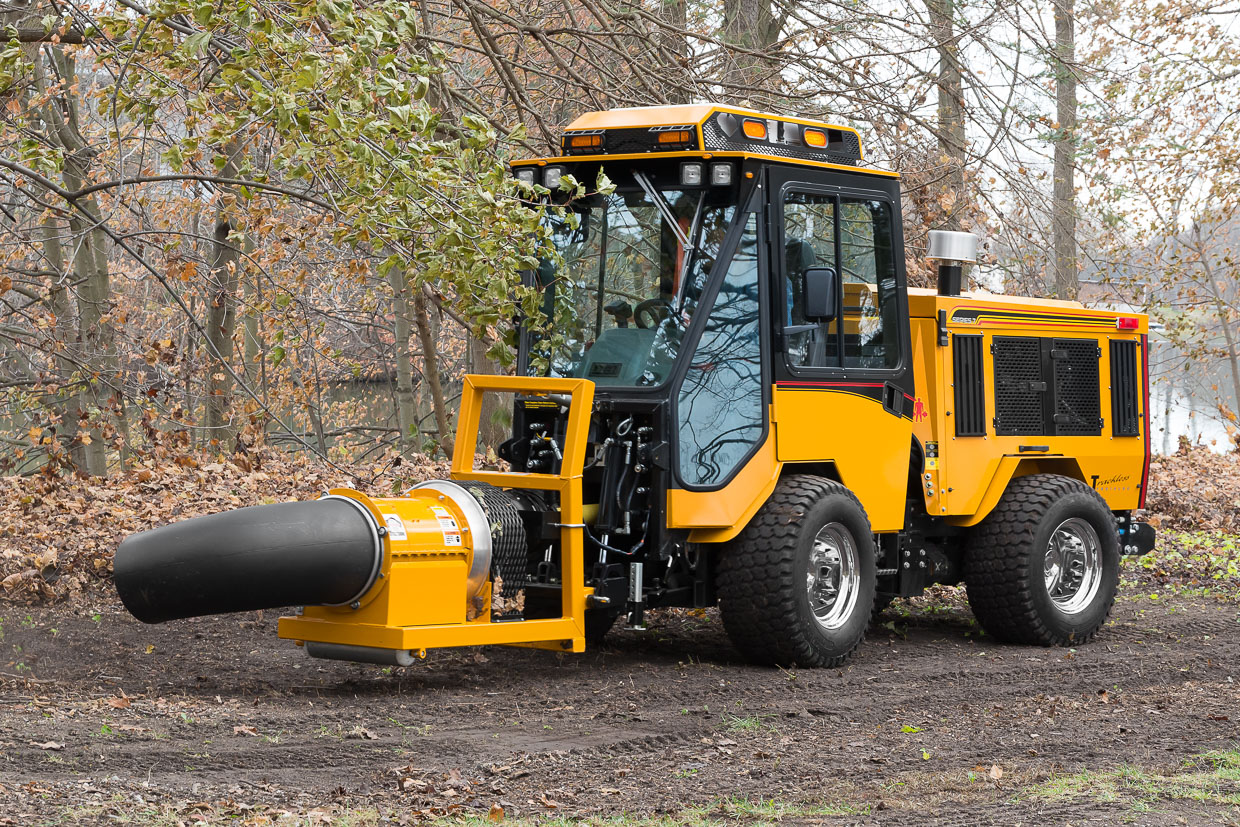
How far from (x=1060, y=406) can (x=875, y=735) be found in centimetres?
402

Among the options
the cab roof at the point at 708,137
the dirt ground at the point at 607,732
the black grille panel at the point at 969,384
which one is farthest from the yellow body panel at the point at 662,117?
the dirt ground at the point at 607,732

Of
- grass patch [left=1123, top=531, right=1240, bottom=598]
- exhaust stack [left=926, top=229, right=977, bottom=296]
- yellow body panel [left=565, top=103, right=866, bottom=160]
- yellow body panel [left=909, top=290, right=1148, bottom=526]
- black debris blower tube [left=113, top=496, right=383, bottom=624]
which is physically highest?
yellow body panel [left=565, top=103, right=866, bottom=160]

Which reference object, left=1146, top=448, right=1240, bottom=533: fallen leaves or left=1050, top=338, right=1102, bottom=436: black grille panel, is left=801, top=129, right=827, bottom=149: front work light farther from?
left=1146, top=448, right=1240, bottom=533: fallen leaves

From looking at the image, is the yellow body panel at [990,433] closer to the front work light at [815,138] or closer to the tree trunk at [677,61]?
the front work light at [815,138]

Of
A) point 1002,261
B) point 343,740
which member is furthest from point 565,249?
point 1002,261

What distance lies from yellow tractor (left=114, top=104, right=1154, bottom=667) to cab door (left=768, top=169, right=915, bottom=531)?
0.02 meters

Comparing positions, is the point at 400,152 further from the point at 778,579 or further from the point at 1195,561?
the point at 1195,561

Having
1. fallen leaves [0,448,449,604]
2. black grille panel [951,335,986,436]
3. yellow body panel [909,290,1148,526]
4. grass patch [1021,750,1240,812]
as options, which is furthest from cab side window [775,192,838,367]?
fallen leaves [0,448,449,604]

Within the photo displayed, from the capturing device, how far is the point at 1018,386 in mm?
9438

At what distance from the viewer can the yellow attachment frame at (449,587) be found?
6676 millimetres

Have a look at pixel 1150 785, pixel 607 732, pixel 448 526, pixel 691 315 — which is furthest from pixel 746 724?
pixel 691 315

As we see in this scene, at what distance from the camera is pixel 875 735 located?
253 inches

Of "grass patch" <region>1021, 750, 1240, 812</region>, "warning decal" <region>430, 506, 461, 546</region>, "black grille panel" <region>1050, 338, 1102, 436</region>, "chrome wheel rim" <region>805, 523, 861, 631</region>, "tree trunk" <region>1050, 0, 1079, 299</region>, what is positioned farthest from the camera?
"tree trunk" <region>1050, 0, 1079, 299</region>

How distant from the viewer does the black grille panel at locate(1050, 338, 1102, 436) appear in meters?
9.68
